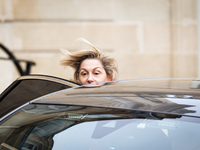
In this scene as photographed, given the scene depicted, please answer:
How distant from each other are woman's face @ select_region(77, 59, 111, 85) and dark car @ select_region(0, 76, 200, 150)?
95 centimetres

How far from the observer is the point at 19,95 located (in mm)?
1755

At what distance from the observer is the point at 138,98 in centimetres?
124

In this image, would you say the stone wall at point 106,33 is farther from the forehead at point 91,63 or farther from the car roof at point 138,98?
the car roof at point 138,98

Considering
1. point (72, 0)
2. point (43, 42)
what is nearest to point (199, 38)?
point (72, 0)

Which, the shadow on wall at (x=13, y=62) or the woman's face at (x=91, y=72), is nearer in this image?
the woman's face at (x=91, y=72)

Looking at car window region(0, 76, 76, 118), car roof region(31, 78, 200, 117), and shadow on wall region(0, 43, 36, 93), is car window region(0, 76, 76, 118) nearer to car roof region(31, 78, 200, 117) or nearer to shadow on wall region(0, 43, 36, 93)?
car roof region(31, 78, 200, 117)

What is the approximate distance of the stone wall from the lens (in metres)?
5.11

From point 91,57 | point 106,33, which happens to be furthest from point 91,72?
point 106,33

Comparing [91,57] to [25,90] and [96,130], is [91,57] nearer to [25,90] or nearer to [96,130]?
[25,90]

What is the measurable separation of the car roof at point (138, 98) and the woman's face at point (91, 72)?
97cm

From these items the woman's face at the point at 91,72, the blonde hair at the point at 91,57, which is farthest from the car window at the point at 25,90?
the blonde hair at the point at 91,57

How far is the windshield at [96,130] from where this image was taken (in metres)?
1.10

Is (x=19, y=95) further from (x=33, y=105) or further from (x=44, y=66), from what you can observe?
(x=44, y=66)

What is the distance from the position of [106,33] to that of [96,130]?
4.12 metres
